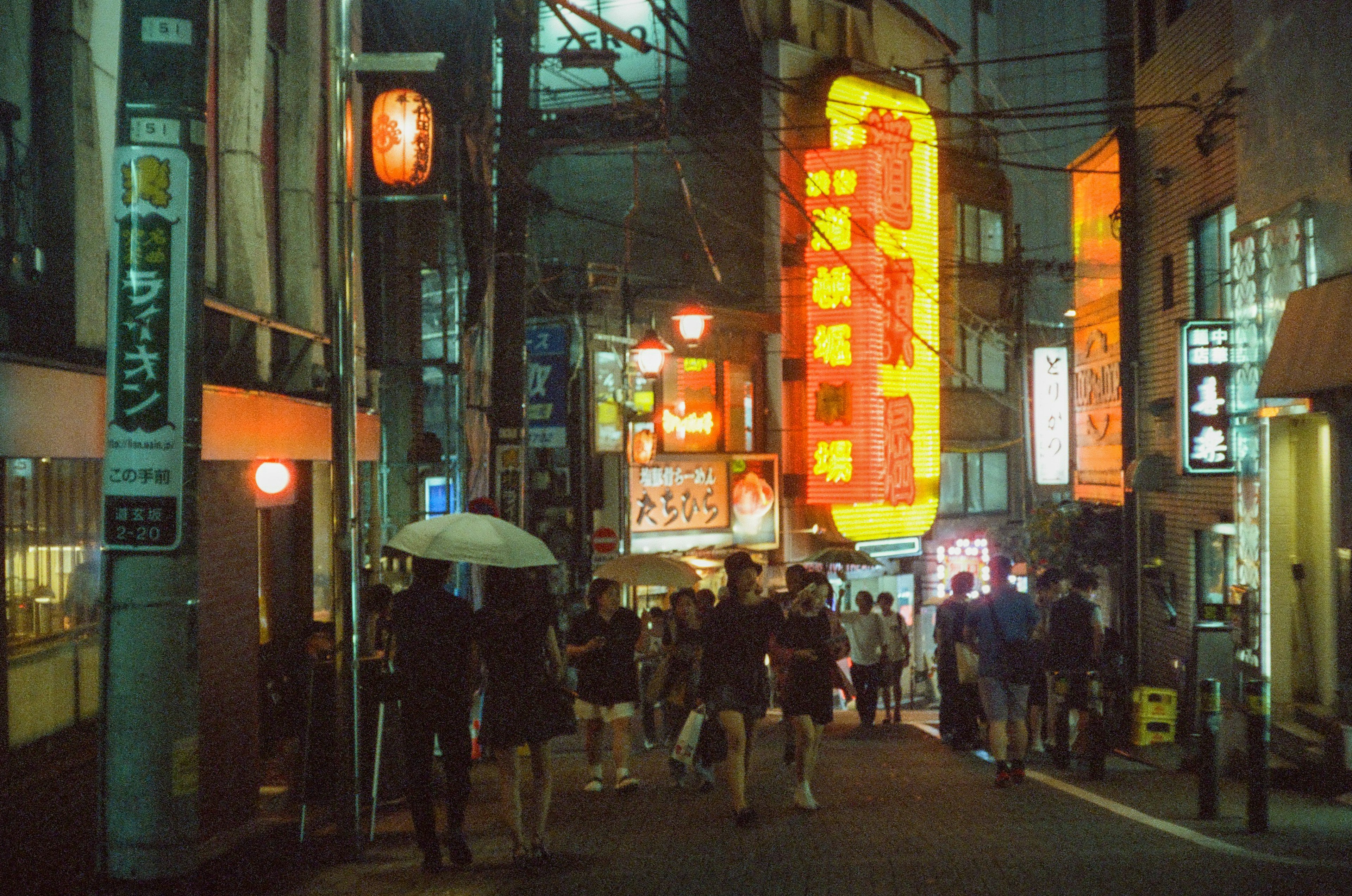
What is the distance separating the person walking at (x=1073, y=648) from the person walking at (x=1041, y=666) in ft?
0.59

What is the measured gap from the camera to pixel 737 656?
30.4ft

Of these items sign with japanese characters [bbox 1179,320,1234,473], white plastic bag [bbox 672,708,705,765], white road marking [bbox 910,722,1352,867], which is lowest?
white road marking [bbox 910,722,1352,867]

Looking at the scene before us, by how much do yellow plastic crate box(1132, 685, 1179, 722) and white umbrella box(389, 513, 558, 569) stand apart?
28.1ft

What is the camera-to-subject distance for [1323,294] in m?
11.9

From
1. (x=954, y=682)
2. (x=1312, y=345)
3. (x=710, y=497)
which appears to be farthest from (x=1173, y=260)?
(x=710, y=497)

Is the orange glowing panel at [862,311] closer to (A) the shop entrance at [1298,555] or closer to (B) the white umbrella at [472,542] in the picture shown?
(A) the shop entrance at [1298,555]

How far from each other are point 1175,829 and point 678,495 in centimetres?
1704

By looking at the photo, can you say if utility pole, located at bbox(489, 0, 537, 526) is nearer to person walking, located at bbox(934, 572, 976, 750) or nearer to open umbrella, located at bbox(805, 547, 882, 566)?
person walking, located at bbox(934, 572, 976, 750)

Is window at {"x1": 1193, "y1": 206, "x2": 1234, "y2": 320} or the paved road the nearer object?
the paved road

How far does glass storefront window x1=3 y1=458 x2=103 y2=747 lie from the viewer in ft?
31.5

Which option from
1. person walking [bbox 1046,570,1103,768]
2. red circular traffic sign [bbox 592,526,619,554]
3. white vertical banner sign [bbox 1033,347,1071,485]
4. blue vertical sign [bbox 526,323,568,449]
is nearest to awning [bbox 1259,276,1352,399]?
person walking [bbox 1046,570,1103,768]

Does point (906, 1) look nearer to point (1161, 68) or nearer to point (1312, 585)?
point (1161, 68)

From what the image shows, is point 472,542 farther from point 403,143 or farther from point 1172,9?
point 1172,9

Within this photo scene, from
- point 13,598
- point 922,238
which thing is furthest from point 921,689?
point 13,598
